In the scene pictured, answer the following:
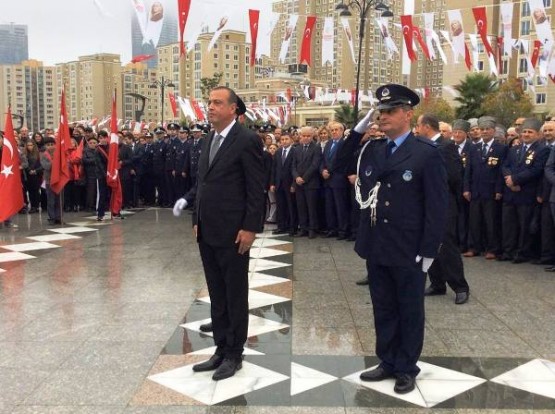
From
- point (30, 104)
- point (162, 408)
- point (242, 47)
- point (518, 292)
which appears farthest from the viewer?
point (30, 104)

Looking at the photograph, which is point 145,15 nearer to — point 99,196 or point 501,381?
point 99,196

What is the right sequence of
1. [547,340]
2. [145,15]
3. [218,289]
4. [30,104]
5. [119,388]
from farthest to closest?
[30,104], [145,15], [547,340], [218,289], [119,388]

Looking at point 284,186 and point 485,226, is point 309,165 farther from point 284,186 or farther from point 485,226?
point 485,226

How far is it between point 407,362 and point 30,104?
8274 centimetres

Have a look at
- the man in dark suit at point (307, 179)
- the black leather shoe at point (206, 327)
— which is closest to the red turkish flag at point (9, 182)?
the man in dark suit at point (307, 179)

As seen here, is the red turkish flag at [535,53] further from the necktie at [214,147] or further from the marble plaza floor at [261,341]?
the necktie at [214,147]

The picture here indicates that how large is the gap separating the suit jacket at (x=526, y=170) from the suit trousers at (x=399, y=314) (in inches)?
170

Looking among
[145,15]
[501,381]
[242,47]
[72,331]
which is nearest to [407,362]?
[501,381]

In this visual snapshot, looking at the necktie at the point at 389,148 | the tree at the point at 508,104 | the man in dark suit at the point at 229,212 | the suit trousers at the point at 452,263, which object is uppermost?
the tree at the point at 508,104

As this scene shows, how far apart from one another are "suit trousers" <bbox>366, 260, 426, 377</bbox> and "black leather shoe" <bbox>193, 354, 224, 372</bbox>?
1027 mm

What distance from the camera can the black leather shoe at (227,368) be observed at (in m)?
3.44

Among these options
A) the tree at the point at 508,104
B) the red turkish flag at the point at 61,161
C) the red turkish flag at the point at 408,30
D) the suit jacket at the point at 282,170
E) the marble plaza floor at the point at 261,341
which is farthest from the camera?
the tree at the point at 508,104

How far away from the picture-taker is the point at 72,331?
4.38 m

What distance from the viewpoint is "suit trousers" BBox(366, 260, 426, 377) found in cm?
330
